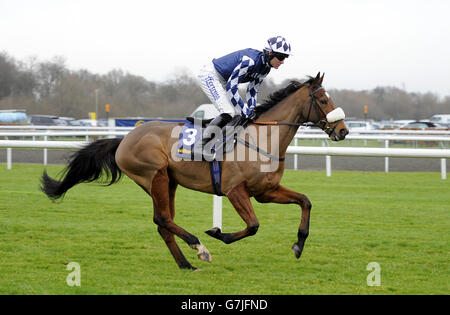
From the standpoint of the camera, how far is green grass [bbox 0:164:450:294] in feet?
14.2

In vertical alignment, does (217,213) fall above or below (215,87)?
below

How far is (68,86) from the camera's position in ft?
147

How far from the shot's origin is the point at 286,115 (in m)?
5.14

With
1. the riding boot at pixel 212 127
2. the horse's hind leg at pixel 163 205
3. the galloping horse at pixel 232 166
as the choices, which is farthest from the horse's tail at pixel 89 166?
the riding boot at pixel 212 127

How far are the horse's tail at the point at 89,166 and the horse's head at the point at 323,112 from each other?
6.50ft

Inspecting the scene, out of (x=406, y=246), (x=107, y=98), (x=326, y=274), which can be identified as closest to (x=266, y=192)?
(x=326, y=274)

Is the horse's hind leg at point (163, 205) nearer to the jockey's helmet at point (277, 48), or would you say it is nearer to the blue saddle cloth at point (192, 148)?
the blue saddle cloth at point (192, 148)

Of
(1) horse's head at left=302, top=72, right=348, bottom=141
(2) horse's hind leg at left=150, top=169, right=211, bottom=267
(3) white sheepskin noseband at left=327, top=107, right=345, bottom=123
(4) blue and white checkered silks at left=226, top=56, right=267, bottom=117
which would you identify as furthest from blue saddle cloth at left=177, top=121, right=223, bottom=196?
(3) white sheepskin noseband at left=327, top=107, right=345, bottom=123

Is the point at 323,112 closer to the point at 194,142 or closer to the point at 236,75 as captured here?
the point at 236,75

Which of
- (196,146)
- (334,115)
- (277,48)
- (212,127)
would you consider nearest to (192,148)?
(196,146)

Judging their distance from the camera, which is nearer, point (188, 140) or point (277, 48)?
point (277, 48)

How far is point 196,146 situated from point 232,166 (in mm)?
390

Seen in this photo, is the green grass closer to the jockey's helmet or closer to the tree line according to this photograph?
the jockey's helmet
